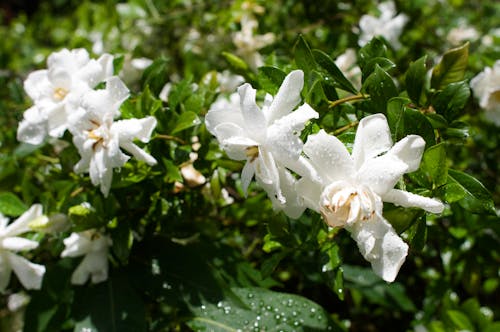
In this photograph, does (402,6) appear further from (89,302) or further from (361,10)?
(89,302)

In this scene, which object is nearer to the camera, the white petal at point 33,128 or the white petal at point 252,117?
the white petal at point 252,117

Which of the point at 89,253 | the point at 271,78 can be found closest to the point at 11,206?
the point at 89,253

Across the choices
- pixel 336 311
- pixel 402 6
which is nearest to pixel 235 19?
pixel 402 6

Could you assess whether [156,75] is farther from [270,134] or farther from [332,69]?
[270,134]

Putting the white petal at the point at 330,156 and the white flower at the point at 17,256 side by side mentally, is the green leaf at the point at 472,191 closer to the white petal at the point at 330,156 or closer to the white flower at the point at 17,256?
the white petal at the point at 330,156

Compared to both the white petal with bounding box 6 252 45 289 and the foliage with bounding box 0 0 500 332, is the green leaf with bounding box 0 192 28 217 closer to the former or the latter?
the foliage with bounding box 0 0 500 332

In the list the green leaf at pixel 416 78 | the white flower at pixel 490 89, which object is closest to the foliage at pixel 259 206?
the green leaf at pixel 416 78
